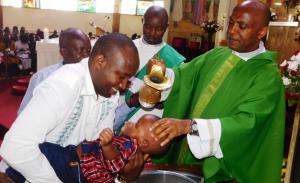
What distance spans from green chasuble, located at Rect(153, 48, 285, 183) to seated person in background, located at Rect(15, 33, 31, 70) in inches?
304

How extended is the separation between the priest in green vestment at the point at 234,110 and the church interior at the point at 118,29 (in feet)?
2.63

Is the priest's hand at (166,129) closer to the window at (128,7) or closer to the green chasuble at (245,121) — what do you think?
the green chasuble at (245,121)

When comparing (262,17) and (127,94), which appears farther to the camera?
(127,94)

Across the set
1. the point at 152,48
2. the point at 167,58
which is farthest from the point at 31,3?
the point at 167,58

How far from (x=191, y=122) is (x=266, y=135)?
520 millimetres

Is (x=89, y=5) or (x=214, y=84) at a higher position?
(x=89, y=5)

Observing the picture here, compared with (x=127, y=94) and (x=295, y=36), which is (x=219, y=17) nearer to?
(x=295, y=36)

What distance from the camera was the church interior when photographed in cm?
493

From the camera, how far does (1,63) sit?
8.91 metres

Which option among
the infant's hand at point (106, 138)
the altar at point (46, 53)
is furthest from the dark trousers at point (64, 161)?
the altar at point (46, 53)

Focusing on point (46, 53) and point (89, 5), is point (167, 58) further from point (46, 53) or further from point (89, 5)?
point (89, 5)

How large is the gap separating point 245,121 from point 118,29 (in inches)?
492

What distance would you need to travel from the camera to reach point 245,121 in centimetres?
186

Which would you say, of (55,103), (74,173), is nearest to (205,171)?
(74,173)
